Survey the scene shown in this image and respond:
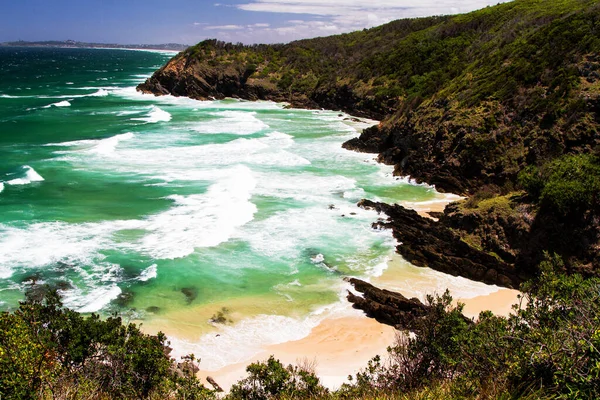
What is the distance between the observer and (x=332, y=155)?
130 feet

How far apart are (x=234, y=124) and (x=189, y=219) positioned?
30.5m

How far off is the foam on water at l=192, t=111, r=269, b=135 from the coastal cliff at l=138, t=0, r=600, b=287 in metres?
13.2

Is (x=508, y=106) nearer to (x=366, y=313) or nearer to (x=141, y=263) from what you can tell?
(x=366, y=313)

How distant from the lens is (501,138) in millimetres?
28953

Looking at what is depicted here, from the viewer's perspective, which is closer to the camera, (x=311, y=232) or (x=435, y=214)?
(x=311, y=232)

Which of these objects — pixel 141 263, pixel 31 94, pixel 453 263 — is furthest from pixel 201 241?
pixel 31 94

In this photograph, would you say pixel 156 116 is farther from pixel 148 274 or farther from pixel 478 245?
pixel 478 245

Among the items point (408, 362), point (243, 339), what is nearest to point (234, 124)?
point (243, 339)

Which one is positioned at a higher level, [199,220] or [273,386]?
[273,386]

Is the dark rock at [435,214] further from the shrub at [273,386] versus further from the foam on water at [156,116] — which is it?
the foam on water at [156,116]

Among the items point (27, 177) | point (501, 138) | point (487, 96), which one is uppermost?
point (487, 96)

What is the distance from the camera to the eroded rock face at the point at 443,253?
64.5 feet

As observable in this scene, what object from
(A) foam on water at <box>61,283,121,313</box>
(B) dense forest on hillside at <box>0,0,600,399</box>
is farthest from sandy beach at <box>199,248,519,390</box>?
(A) foam on water at <box>61,283,121,313</box>

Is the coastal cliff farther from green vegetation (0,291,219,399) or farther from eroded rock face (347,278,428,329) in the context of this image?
green vegetation (0,291,219,399)
